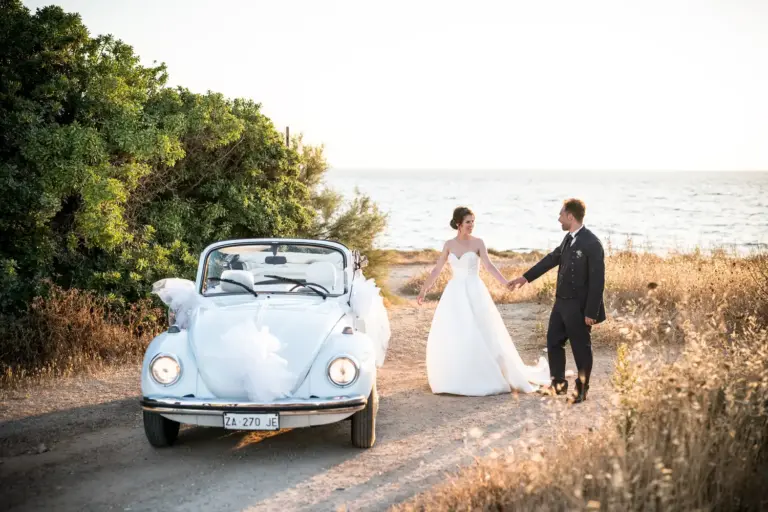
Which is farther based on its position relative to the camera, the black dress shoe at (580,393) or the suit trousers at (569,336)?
the suit trousers at (569,336)

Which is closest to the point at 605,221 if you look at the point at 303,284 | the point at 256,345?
the point at 303,284

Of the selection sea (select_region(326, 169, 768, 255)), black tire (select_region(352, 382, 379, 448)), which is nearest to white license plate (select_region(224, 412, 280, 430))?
black tire (select_region(352, 382, 379, 448))

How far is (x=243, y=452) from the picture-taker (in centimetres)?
630

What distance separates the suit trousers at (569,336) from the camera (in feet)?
24.5

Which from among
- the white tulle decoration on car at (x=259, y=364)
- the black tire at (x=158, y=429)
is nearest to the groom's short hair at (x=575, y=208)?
the white tulle decoration on car at (x=259, y=364)

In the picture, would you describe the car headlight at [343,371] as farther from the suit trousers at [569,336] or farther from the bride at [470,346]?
the suit trousers at [569,336]

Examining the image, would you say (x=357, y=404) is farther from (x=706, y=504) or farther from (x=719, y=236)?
(x=719, y=236)

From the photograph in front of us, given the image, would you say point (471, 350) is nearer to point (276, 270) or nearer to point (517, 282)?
point (517, 282)

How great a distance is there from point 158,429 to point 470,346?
139 inches

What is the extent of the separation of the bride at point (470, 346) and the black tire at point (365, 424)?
2.04 meters

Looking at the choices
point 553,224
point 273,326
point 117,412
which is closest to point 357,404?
point 273,326

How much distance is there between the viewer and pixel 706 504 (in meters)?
3.90

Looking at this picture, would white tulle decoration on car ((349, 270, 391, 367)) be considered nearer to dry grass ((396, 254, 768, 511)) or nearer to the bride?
the bride

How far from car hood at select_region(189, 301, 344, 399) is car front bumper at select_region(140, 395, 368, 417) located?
0.15 metres
